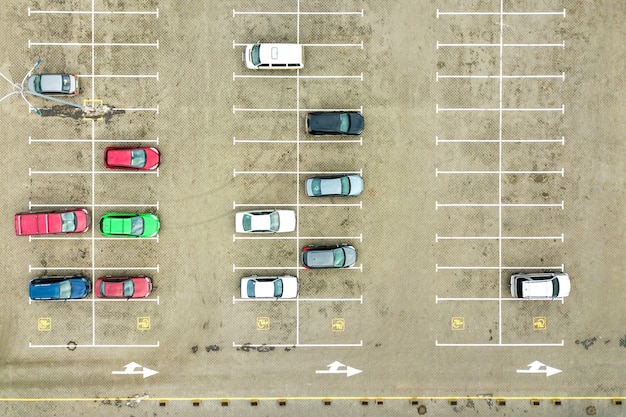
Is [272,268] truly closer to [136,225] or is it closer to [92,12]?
[136,225]

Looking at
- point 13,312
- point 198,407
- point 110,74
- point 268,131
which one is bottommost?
point 198,407

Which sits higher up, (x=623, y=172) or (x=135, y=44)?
(x=135, y=44)

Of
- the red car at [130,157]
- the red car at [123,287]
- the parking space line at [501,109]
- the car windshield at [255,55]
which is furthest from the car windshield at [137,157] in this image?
the parking space line at [501,109]

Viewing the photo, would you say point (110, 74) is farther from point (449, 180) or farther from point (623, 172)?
point (623, 172)

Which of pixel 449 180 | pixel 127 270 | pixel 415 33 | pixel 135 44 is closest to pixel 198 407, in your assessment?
pixel 127 270

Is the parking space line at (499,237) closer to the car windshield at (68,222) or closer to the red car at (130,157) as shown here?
the red car at (130,157)

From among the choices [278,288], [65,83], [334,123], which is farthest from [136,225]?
[334,123]

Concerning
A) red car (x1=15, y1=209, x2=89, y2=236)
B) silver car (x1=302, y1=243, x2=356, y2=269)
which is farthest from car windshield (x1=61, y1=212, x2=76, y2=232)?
silver car (x1=302, y1=243, x2=356, y2=269)
